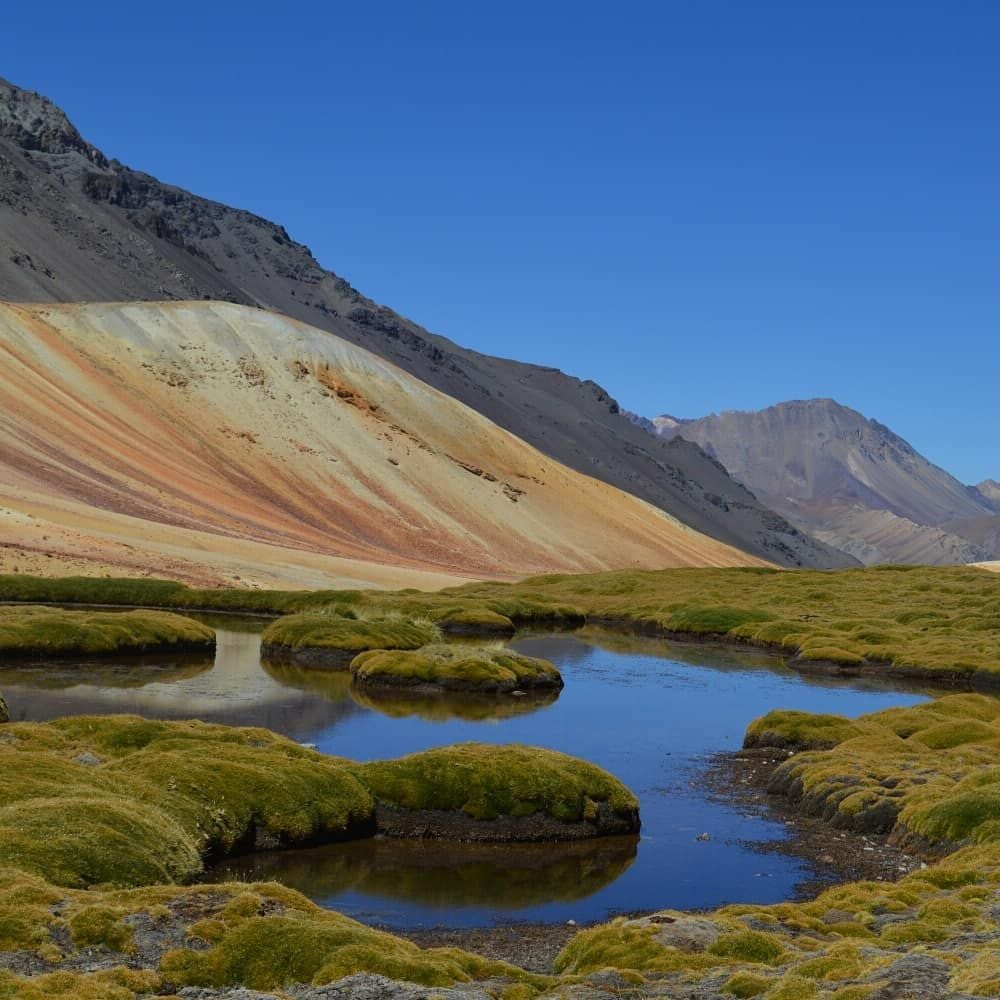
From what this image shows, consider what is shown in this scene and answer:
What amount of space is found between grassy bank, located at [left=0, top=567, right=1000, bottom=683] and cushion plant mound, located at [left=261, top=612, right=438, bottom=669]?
22.8 feet

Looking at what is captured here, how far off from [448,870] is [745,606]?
86.0 meters

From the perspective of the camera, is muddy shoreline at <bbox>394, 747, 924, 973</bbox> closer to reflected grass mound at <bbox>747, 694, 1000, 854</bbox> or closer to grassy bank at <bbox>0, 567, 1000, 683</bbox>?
reflected grass mound at <bbox>747, 694, 1000, 854</bbox>

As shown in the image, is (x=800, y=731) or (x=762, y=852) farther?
(x=800, y=731)

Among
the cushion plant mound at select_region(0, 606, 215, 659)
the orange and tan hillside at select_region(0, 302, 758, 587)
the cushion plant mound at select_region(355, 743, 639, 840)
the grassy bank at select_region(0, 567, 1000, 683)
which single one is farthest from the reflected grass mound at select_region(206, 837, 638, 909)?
the orange and tan hillside at select_region(0, 302, 758, 587)

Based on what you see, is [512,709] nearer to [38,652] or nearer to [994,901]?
[38,652]

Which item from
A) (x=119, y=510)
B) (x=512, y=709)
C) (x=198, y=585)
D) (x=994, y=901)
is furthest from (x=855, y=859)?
(x=119, y=510)

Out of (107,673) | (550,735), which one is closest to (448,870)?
(550,735)

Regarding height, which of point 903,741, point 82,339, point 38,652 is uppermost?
point 82,339

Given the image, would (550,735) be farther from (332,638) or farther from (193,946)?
(193,946)

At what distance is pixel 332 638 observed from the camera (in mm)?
70188

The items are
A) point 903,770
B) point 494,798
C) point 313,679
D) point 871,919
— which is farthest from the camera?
point 313,679

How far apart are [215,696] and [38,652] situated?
45.0 ft

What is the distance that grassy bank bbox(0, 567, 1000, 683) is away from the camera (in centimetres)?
8294

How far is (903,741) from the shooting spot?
146ft
